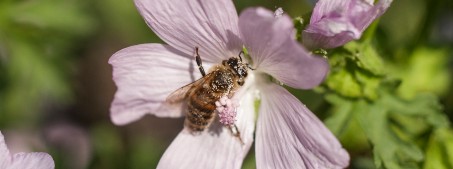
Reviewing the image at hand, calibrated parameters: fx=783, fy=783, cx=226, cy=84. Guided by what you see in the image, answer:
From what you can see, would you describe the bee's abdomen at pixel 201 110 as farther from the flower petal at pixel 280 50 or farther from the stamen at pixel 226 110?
the flower petal at pixel 280 50

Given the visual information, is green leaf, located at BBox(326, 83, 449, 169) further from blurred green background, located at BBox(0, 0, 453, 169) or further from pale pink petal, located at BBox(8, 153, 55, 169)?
pale pink petal, located at BBox(8, 153, 55, 169)

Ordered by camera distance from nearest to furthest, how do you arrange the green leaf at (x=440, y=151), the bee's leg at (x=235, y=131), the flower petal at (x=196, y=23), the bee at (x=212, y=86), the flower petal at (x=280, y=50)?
the flower petal at (x=280, y=50)
the flower petal at (x=196, y=23)
the bee at (x=212, y=86)
the bee's leg at (x=235, y=131)
the green leaf at (x=440, y=151)

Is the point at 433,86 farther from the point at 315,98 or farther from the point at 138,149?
the point at 138,149

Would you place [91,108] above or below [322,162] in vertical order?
below

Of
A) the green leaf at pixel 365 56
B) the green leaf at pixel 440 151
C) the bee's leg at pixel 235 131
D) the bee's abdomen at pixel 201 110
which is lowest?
the green leaf at pixel 440 151

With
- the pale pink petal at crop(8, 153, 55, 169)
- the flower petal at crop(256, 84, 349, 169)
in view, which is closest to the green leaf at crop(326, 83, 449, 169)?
the flower petal at crop(256, 84, 349, 169)

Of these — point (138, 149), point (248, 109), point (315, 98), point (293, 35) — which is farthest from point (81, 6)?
point (293, 35)

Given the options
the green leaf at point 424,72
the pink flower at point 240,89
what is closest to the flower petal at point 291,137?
the pink flower at point 240,89
